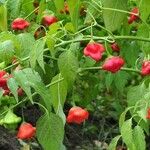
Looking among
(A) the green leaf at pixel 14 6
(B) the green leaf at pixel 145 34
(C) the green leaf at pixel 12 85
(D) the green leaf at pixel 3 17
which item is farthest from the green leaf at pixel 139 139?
(A) the green leaf at pixel 14 6

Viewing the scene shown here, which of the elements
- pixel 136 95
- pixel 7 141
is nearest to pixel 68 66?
pixel 136 95

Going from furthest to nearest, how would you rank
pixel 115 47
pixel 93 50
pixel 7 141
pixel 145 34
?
pixel 7 141 < pixel 115 47 < pixel 145 34 < pixel 93 50

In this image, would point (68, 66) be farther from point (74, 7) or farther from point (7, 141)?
point (7, 141)

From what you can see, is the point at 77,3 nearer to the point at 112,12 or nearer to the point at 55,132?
the point at 112,12

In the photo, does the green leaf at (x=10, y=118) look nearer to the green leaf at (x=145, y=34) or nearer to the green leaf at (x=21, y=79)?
the green leaf at (x=21, y=79)

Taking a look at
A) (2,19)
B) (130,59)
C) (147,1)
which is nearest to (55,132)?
(2,19)

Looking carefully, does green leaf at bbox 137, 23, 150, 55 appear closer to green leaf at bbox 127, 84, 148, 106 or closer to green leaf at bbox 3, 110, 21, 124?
green leaf at bbox 127, 84, 148, 106

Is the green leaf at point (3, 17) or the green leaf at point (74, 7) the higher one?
the green leaf at point (74, 7)

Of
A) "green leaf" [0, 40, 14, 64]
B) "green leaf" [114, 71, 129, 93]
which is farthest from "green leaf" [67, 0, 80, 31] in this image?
Result: "green leaf" [114, 71, 129, 93]
